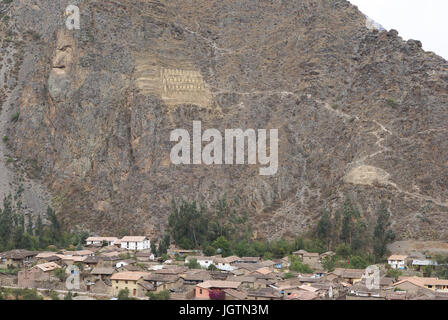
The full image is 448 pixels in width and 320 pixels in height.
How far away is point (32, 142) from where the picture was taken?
8588 cm

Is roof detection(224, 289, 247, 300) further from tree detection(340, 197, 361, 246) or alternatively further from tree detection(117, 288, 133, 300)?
tree detection(340, 197, 361, 246)

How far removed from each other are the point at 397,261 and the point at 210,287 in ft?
72.5

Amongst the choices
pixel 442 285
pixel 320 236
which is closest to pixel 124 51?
pixel 320 236

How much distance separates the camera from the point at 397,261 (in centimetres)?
6031

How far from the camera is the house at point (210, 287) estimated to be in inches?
1823

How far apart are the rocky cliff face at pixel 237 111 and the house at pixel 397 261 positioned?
5.54m

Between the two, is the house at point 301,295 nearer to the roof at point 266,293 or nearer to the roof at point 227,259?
the roof at point 266,293

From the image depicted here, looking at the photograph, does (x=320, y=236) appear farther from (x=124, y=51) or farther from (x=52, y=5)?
(x=52, y=5)

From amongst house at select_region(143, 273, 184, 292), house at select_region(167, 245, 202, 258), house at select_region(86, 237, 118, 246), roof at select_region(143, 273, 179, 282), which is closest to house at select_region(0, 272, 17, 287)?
roof at select_region(143, 273, 179, 282)

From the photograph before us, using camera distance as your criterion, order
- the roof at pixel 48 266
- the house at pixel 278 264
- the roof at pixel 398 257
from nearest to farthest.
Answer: the roof at pixel 48 266 → the house at pixel 278 264 → the roof at pixel 398 257

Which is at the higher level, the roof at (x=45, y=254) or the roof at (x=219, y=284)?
the roof at (x=45, y=254)

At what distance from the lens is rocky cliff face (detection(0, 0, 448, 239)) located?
73.1 m

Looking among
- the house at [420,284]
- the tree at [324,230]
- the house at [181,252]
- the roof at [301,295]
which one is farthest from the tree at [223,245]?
the house at [420,284]

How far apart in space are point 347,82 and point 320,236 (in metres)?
25.7
